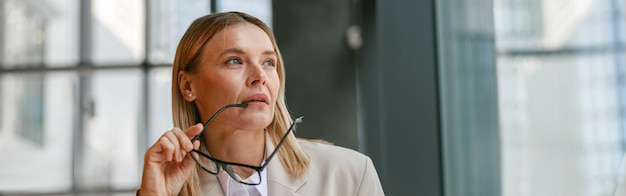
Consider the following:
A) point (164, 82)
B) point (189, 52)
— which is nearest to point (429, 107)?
point (189, 52)

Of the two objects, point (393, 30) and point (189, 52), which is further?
point (393, 30)

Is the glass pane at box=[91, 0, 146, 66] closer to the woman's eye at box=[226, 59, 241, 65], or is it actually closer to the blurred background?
the blurred background

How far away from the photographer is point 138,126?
635cm

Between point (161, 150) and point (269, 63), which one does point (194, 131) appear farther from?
point (269, 63)

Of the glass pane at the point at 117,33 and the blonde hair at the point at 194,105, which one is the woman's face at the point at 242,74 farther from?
the glass pane at the point at 117,33

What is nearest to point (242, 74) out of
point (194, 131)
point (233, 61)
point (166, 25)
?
point (233, 61)

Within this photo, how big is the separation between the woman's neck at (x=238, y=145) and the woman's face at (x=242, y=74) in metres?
0.04

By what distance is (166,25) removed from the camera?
6293 millimetres

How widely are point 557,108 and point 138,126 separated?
479 cm

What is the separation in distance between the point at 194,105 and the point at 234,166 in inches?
5.8

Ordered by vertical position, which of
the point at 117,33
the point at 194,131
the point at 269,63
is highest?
the point at 117,33

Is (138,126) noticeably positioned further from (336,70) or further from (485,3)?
(485,3)

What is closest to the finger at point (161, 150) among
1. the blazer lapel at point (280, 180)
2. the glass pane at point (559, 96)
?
the blazer lapel at point (280, 180)

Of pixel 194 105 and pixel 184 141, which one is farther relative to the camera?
pixel 194 105
